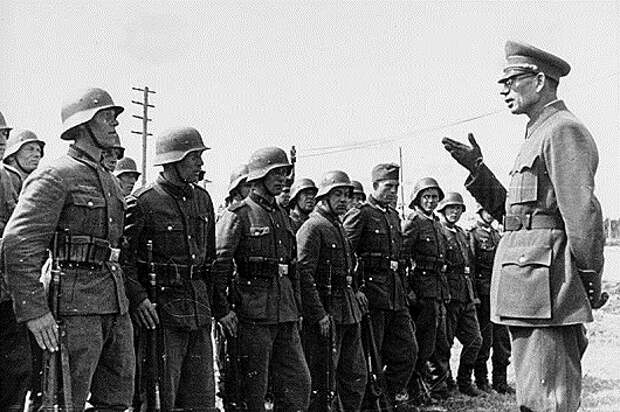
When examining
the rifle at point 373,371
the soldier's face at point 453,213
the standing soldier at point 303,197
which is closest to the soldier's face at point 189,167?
the standing soldier at point 303,197

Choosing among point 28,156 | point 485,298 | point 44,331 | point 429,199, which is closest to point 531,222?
point 44,331

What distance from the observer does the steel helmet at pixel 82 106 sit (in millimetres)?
5105

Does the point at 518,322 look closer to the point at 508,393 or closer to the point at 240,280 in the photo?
the point at 240,280

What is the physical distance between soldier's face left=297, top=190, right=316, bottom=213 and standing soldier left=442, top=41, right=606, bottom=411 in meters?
4.33

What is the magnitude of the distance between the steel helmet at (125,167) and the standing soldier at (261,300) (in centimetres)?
305

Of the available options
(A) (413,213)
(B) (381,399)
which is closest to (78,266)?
(B) (381,399)

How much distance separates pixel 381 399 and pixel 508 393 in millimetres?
2867

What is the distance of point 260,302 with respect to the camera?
6438 millimetres

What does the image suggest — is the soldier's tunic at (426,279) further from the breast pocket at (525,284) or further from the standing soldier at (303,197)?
the breast pocket at (525,284)

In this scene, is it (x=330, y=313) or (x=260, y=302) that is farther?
(x=330, y=313)

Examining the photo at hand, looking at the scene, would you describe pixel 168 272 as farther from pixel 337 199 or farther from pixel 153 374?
pixel 337 199

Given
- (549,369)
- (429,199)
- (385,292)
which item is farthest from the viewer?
(429,199)

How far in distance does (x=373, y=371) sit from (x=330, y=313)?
1037mm

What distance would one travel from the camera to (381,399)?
312 inches
